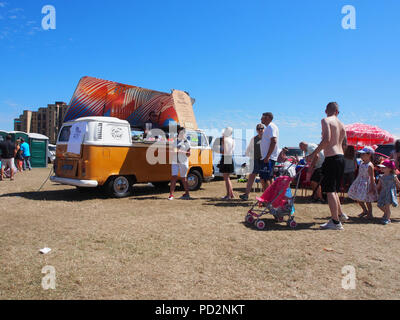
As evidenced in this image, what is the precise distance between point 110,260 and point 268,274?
181cm

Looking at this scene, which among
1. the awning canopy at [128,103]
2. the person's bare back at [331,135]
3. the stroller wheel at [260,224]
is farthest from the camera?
the awning canopy at [128,103]

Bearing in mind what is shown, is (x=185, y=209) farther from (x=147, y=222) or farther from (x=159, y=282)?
(x=159, y=282)

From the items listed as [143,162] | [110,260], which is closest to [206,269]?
[110,260]

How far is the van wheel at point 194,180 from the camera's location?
10.0m

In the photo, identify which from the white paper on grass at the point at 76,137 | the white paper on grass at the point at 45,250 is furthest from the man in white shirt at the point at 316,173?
the white paper on grass at the point at 45,250

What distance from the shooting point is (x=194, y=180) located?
398 inches

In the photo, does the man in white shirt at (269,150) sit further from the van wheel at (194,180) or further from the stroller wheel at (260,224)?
the van wheel at (194,180)

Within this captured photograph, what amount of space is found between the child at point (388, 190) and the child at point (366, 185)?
147mm

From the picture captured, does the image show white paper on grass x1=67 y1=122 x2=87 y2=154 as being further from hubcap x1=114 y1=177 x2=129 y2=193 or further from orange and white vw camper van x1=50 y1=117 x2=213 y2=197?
hubcap x1=114 y1=177 x2=129 y2=193

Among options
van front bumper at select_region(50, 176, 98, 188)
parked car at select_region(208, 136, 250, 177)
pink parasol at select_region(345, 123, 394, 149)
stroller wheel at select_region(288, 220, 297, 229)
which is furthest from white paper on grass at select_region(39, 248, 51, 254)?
pink parasol at select_region(345, 123, 394, 149)

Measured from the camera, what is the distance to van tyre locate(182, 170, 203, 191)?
32.9 feet

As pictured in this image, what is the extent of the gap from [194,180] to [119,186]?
281cm

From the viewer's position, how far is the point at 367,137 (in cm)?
1017
